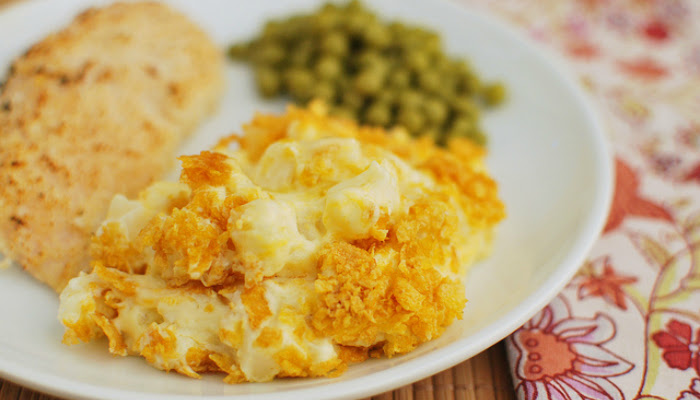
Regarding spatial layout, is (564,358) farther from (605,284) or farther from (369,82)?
(369,82)

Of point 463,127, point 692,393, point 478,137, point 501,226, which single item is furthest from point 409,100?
point 692,393

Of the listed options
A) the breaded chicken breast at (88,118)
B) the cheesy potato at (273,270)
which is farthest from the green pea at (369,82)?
the cheesy potato at (273,270)

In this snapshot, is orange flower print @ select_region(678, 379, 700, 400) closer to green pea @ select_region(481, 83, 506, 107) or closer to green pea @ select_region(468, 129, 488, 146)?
green pea @ select_region(468, 129, 488, 146)

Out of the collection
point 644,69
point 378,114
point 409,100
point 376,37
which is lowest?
point 378,114

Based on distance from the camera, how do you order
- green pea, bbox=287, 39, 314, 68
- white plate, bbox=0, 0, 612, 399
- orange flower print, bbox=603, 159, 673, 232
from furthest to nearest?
1. green pea, bbox=287, 39, 314, 68
2. orange flower print, bbox=603, 159, 673, 232
3. white plate, bbox=0, 0, 612, 399

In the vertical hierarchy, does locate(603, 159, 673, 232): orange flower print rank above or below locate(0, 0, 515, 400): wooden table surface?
above

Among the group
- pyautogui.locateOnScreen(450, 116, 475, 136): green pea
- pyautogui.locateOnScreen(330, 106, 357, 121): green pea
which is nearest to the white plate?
pyautogui.locateOnScreen(450, 116, 475, 136): green pea
